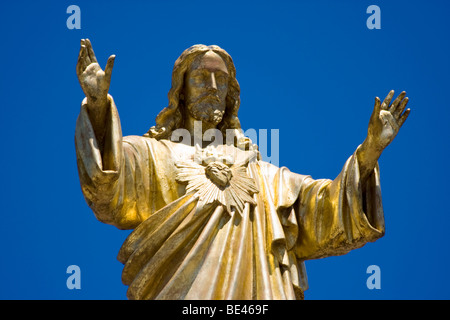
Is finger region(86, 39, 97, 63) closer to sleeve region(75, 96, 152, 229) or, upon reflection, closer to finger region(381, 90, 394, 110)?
sleeve region(75, 96, 152, 229)

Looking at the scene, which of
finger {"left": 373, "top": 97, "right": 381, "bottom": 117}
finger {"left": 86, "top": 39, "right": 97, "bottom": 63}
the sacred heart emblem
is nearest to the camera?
finger {"left": 86, "top": 39, "right": 97, "bottom": 63}

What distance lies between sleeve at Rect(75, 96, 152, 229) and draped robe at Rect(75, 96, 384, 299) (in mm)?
12

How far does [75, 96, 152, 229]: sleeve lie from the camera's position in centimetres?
1257

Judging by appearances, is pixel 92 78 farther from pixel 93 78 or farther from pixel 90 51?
pixel 90 51

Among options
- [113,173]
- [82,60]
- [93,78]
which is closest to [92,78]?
[93,78]

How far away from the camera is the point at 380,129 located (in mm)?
12906

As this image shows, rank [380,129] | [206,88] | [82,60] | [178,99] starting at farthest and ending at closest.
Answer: [178,99]
[206,88]
[380,129]
[82,60]

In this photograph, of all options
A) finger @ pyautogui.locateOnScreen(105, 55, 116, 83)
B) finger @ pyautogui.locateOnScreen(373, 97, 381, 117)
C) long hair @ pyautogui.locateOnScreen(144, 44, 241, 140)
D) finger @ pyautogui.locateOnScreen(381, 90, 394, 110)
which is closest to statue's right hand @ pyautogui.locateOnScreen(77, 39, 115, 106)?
finger @ pyautogui.locateOnScreen(105, 55, 116, 83)

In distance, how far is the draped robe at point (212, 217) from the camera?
12516mm

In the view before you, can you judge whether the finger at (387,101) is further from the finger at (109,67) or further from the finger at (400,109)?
the finger at (109,67)

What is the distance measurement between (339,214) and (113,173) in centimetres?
268

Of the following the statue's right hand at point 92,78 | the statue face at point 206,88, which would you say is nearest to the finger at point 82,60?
the statue's right hand at point 92,78

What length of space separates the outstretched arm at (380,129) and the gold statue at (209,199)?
0.04ft

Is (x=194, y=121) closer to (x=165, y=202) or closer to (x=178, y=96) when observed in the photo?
(x=178, y=96)
